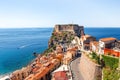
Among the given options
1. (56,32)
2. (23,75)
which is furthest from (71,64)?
(56,32)

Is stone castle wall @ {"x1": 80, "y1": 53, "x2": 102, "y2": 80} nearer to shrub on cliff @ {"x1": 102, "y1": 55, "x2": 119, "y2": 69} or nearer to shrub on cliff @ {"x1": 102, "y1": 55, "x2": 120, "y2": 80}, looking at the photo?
shrub on cliff @ {"x1": 102, "y1": 55, "x2": 120, "y2": 80}

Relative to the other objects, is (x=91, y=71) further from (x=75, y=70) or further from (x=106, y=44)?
(x=106, y=44)

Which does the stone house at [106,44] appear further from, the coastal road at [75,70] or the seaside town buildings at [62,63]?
the coastal road at [75,70]

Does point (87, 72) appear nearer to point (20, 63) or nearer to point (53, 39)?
point (20, 63)

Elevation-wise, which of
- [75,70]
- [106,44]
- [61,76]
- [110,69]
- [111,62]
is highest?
[106,44]

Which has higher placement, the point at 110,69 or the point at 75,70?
the point at 110,69

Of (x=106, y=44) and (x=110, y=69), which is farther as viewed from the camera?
(x=106, y=44)

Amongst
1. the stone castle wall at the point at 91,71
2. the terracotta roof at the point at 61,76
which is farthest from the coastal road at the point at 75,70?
the terracotta roof at the point at 61,76

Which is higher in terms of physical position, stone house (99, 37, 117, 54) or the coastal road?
stone house (99, 37, 117, 54)

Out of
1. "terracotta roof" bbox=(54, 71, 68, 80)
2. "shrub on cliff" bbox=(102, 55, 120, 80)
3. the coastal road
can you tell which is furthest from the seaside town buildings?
"shrub on cliff" bbox=(102, 55, 120, 80)

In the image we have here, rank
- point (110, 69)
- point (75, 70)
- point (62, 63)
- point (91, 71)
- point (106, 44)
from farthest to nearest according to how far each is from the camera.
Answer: point (62, 63) < point (75, 70) < point (106, 44) < point (91, 71) < point (110, 69)

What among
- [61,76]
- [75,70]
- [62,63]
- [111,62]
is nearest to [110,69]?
[111,62]

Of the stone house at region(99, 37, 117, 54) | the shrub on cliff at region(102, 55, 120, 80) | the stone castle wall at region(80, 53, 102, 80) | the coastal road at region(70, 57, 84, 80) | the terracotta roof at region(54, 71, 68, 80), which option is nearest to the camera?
the shrub on cliff at region(102, 55, 120, 80)

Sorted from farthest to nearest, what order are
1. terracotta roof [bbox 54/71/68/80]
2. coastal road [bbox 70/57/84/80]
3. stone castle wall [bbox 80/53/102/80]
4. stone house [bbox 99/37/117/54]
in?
stone house [bbox 99/37/117/54]
terracotta roof [bbox 54/71/68/80]
coastal road [bbox 70/57/84/80]
stone castle wall [bbox 80/53/102/80]
